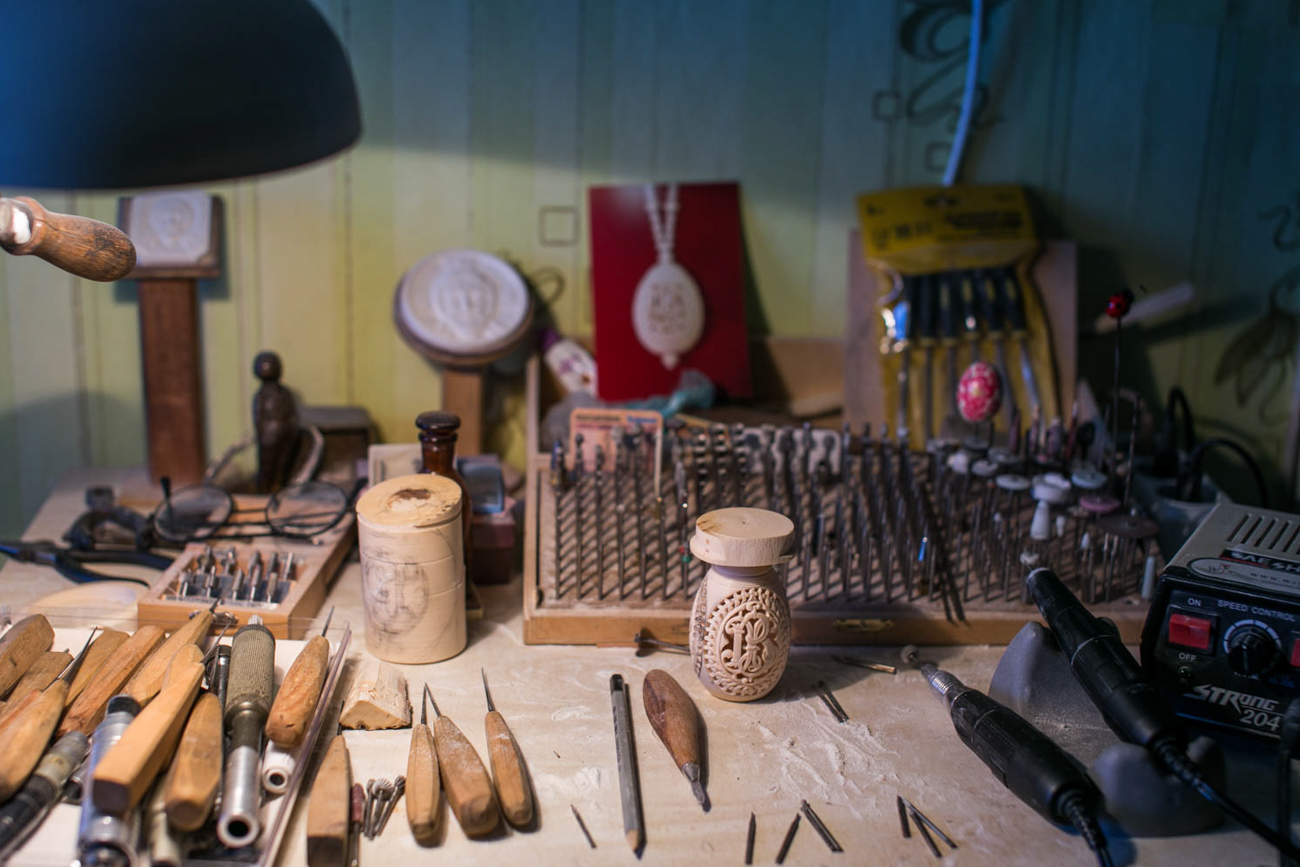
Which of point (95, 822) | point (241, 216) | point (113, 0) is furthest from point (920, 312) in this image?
point (95, 822)

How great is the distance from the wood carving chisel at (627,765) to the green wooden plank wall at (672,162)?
3.03 ft

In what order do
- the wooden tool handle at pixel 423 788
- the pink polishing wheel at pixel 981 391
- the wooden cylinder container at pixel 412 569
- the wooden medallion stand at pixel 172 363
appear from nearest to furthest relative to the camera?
the wooden tool handle at pixel 423 788 < the wooden cylinder container at pixel 412 569 < the pink polishing wheel at pixel 981 391 < the wooden medallion stand at pixel 172 363

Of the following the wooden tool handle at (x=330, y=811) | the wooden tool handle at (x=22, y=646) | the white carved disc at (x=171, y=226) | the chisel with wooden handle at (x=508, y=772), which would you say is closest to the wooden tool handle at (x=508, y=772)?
the chisel with wooden handle at (x=508, y=772)

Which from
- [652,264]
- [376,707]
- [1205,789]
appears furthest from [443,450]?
[1205,789]

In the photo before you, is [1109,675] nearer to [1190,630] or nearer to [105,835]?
[1190,630]

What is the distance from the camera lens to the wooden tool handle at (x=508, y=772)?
971 millimetres

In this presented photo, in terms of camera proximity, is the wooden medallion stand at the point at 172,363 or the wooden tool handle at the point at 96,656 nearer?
the wooden tool handle at the point at 96,656

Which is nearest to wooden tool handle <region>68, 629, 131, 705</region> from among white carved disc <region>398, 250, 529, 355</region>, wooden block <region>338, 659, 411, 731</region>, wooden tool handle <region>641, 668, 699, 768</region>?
wooden block <region>338, 659, 411, 731</region>

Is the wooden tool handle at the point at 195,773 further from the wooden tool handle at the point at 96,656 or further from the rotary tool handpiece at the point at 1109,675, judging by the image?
the rotary tool handpiece at the point at 1109,675

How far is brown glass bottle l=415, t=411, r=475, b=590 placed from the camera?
133 cm

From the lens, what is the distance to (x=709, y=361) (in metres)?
1.93

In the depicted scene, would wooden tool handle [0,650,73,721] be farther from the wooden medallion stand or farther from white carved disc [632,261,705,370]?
white carved disc [632,261,705,370]

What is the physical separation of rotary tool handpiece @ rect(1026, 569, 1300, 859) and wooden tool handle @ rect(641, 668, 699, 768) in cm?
39

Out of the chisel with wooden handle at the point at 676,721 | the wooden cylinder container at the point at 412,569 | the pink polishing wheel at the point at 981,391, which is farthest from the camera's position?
the pink polishing wheel at the point at 981,391
